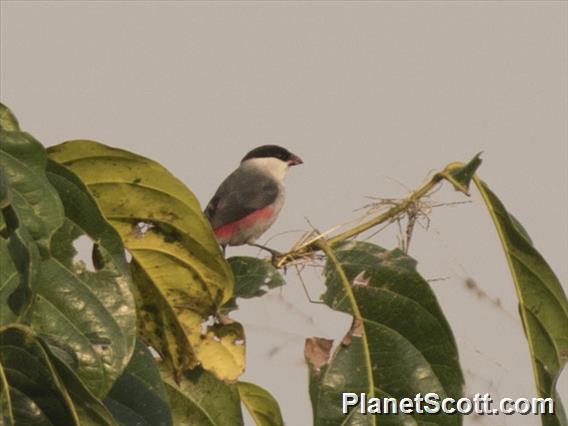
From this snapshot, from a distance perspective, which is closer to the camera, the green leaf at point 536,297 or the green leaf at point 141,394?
the green leaf at point 141,394

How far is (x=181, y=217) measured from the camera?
230 centimetres

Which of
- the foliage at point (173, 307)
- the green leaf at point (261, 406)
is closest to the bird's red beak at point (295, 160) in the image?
the foliage at point (173, 307)

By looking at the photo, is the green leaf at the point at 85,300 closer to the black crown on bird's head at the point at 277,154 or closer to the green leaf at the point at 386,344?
the green leaf at the point at 386,344

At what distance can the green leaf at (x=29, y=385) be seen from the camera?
5.07 ft

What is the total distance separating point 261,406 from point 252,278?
340mm

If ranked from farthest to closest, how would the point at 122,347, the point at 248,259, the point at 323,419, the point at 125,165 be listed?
the point at 248,259, the point at 323,419, the point at 125,165, the point at 122,347

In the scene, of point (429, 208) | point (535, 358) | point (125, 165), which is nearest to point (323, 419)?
point (535, 358)

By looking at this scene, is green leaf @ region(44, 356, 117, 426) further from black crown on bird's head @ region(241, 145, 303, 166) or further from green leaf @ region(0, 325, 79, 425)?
black crown on bird's head @ region(241, 145, 303, 166)

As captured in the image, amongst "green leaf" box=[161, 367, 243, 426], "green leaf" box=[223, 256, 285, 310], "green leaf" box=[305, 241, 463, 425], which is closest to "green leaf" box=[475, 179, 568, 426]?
"green leaf" box=[305, 241, 463, 425]

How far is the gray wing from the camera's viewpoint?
22.4 ft

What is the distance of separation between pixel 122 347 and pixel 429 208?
1.45 meters

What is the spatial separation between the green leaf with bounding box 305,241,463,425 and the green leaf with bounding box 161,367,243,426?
184 mm

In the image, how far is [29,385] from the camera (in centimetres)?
158

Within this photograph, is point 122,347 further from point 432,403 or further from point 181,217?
point 432,403
